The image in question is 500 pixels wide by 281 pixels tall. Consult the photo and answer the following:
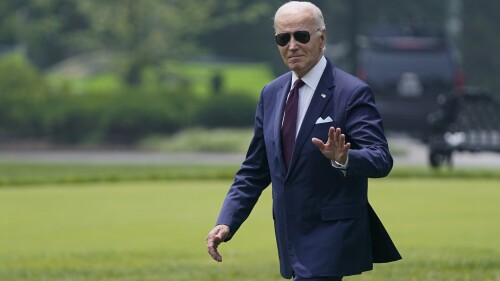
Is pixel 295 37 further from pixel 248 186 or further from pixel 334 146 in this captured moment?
pixel 248 186

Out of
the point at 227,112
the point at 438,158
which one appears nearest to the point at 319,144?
the point at 438,158

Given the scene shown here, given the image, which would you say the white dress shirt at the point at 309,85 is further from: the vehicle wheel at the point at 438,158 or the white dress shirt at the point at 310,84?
the vehicle wheel at the point at 438,158

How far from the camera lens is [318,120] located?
637 cm

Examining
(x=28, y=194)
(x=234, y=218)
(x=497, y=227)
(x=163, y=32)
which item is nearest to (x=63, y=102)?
(x=163, y=32)

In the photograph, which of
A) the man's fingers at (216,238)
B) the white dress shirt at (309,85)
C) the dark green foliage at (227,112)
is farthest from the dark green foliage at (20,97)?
the white dress shirt at (309,85)

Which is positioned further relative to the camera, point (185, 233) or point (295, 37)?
point (185, 233)

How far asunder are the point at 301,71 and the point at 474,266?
18.7 feet

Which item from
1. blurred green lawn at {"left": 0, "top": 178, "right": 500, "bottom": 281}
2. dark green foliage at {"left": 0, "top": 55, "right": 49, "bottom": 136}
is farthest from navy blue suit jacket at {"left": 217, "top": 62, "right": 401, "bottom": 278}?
dark green foliage at {"left": 0, "top": 55, "right": 49, "bottom": 136}

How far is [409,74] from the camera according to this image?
31.2 meters

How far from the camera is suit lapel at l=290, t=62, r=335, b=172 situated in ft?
20.9

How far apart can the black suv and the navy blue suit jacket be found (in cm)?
2331

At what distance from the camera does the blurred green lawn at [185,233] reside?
11594mm

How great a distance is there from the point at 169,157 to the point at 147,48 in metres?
9.80

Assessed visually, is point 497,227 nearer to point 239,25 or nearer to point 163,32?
point 163,32
